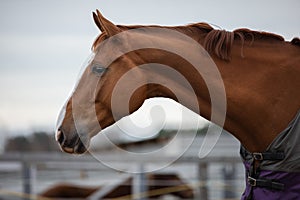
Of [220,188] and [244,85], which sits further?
[220,188]

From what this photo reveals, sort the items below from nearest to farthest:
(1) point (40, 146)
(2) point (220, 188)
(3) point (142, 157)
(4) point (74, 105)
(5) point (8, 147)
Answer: (4) point (74, 105)
(3) point (142, 157)
(2) point (220, 188)
(5) point (8, 147)
(1) point (40, 146)

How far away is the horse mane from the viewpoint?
1724mm

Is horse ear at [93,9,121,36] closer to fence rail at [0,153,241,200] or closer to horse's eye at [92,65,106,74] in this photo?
horse's eye at [92,65,106,74]

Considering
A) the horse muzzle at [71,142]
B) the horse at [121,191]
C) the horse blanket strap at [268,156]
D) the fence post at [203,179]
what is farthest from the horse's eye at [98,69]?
the horse at [121,191]

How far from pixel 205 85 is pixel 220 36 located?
0.17 metres

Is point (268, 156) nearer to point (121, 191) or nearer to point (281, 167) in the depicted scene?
point (281, 167)

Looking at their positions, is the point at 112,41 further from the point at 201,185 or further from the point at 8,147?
the point at 8,147

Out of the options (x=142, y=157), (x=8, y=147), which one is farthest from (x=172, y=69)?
(x=8, y=147)

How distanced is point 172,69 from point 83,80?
0.98ft

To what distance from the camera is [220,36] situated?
1.73m

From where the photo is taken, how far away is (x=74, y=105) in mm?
1694

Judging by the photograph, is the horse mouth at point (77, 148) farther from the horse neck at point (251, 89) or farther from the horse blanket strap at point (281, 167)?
the horse blanket strap at point (281, 167)

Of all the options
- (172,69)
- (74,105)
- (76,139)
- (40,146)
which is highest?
(172,69)

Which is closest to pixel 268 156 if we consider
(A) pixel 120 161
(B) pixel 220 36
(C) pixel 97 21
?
(B) pixel 220 36
